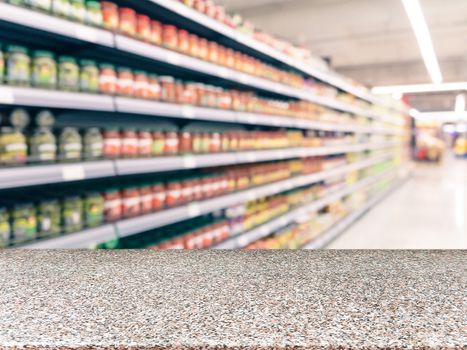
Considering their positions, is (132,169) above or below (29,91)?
below

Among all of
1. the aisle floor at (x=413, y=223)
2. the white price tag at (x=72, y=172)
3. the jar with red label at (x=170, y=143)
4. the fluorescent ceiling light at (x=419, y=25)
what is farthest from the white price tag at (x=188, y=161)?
the fluorescent ceiling light at (x=419, y=25)

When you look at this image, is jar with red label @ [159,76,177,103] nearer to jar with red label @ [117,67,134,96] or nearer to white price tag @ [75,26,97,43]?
jar with red label @ [117,67,134,96]

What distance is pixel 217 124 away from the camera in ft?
13.2

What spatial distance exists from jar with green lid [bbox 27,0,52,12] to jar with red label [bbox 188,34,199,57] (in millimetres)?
1015

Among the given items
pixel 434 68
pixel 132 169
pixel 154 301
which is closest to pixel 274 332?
pixel 154 301

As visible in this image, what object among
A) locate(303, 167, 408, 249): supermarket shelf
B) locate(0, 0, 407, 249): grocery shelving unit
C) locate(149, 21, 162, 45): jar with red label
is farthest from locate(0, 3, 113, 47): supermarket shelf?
locate(303, 167, 408, 249): supermarket shelf

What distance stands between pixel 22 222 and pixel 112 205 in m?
0.51

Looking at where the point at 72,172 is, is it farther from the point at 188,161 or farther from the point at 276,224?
the point at 276,224

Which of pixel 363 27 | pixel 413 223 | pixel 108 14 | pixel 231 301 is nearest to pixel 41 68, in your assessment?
pixel 108 14

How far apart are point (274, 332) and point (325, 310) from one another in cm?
14

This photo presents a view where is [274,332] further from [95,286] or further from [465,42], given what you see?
[465,42]

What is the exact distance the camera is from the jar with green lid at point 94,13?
2145 mm

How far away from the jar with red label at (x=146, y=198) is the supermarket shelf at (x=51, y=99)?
56 cm

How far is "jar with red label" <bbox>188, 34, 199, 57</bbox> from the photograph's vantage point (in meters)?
2.87
